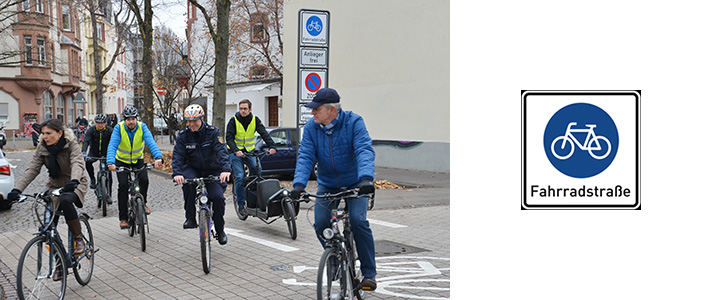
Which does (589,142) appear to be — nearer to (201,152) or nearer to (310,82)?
(201,152)

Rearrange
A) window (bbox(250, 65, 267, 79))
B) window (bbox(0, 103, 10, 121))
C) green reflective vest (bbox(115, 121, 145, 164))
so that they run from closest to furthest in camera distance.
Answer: green reflective vest (bbox(115, 121, 145, 164)) < window (bbox(250, 65, 267, 79)) < window (bbox(0, 103, 10, 121))

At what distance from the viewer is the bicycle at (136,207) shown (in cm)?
748

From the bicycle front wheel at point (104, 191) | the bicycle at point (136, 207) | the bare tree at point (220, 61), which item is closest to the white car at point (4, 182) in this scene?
the bicycle front wheel at point (104, 191)

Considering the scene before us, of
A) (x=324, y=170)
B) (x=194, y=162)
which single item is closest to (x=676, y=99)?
(x=324, y=170)

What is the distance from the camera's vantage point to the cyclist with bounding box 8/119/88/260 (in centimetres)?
552

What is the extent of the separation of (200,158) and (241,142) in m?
3.14

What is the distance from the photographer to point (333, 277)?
436 centimetres

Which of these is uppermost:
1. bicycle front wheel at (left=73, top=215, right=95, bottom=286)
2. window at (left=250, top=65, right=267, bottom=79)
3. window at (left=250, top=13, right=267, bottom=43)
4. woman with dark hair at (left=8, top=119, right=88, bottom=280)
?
window at (left=250, top=13, right=267, bottom=43)

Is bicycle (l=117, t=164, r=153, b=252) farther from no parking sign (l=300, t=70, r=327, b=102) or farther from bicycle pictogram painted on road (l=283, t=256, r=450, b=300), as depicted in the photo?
no parking sign (l=300, t=70, r=327, b=102)

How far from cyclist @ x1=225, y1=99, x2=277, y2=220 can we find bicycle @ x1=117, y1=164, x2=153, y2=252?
4.99 ft

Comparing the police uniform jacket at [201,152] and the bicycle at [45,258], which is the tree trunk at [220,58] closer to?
the police uniform jacket at [201,152]

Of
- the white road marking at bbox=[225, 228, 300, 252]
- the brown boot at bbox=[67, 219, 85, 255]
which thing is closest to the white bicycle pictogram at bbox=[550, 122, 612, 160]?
the brown boot at bbox=[67, 219, 85, 255]

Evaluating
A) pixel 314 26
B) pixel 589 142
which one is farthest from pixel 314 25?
pixel 589 142

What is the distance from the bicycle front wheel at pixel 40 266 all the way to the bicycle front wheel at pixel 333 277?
233cm
